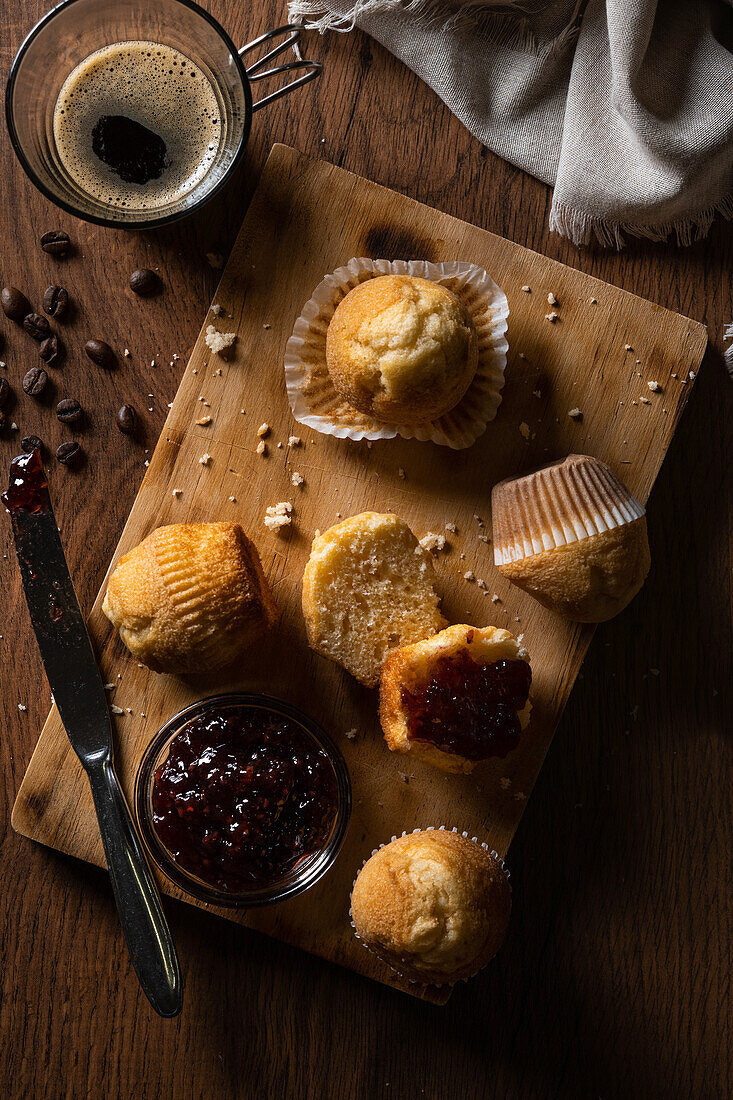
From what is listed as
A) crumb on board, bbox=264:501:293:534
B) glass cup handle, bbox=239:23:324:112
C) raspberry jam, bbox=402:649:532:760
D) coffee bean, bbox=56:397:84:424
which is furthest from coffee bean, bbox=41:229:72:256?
raspberry jam, bbox=402:649:532:760

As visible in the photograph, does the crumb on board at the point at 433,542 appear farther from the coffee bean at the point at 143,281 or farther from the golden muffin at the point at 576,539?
the coffee bean at the point at 143,281

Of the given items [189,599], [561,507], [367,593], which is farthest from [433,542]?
[189,599]

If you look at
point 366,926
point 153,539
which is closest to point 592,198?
point 153,539

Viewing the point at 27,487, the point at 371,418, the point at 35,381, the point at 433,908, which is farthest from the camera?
the point at 35,381

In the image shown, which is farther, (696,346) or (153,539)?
(696,346)

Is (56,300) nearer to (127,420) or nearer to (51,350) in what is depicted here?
(51,350)

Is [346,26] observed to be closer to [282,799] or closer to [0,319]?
[0,319]

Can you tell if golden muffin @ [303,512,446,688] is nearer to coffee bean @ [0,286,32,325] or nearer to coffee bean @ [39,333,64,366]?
coffee bean @ [39,333,64,366]
